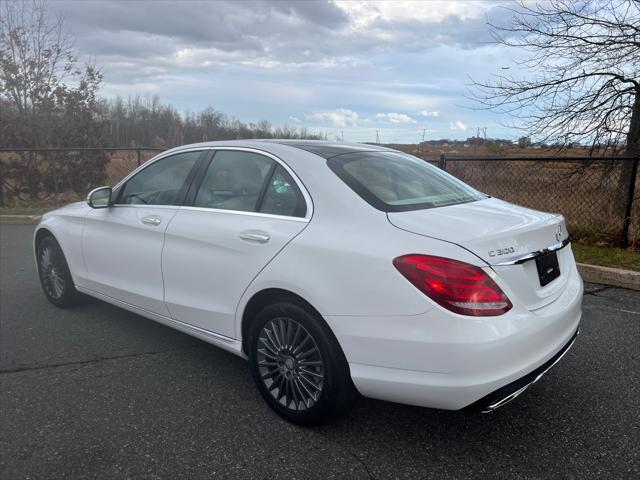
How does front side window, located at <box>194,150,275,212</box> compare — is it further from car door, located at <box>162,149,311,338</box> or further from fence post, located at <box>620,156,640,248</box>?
fence post, located at <box>620,156,640,248</box>

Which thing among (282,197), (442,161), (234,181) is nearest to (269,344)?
(282,197)

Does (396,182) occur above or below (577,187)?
above

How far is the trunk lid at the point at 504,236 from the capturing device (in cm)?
235

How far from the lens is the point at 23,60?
13625 mm

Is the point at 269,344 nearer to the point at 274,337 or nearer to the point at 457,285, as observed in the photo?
the point at 274,337

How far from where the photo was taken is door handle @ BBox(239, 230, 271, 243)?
2887 mm

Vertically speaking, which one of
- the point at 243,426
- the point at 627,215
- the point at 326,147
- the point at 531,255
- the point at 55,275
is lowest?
the point at 243,426

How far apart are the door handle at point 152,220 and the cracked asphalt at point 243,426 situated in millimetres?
1021

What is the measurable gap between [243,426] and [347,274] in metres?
1.12

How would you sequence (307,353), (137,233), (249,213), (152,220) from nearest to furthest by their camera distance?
(307,353)
(249,213)
(152,220)
(137,233)

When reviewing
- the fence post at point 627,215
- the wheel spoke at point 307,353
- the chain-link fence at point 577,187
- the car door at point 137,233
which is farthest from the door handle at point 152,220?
the fence post at point 627,215

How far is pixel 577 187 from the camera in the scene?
26.8 ft

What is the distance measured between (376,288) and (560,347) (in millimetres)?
1098

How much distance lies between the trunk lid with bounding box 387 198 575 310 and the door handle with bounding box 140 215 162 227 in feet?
6.07
